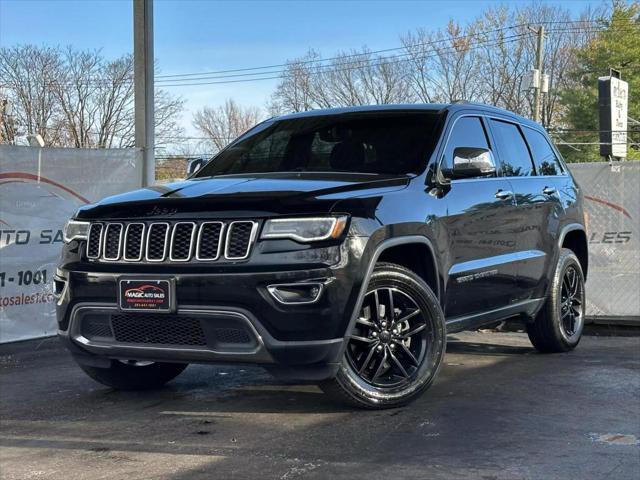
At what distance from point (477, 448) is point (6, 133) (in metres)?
26.0

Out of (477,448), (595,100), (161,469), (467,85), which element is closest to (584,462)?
(477,448)

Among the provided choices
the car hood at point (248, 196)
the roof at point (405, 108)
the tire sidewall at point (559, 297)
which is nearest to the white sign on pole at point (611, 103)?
the tire sidewall at point (559, 297)

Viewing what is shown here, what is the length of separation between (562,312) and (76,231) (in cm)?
422

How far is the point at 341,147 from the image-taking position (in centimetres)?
549

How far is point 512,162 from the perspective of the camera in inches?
249

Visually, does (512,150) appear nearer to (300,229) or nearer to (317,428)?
(300,229)

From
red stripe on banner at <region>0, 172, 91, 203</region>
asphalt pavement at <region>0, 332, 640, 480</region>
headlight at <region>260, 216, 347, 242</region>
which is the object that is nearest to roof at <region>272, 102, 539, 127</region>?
headlight at <region>260, 216, 347, 242</region>

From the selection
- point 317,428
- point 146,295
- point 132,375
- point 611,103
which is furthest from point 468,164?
point 611,103

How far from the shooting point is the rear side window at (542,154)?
22.4 ft

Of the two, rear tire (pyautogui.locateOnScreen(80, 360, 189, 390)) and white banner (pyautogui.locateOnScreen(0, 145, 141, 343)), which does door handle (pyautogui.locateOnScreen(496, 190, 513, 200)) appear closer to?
rear tire (pyautogui.locateOnScreen(80, 360, 189, 390))

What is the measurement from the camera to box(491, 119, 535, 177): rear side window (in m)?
6.21

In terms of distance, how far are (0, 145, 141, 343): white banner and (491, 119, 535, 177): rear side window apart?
4.09 metres

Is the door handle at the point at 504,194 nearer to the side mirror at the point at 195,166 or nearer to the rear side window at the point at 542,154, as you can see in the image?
the rear side window at the point at 542,154

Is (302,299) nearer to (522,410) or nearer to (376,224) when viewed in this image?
(376,224)
